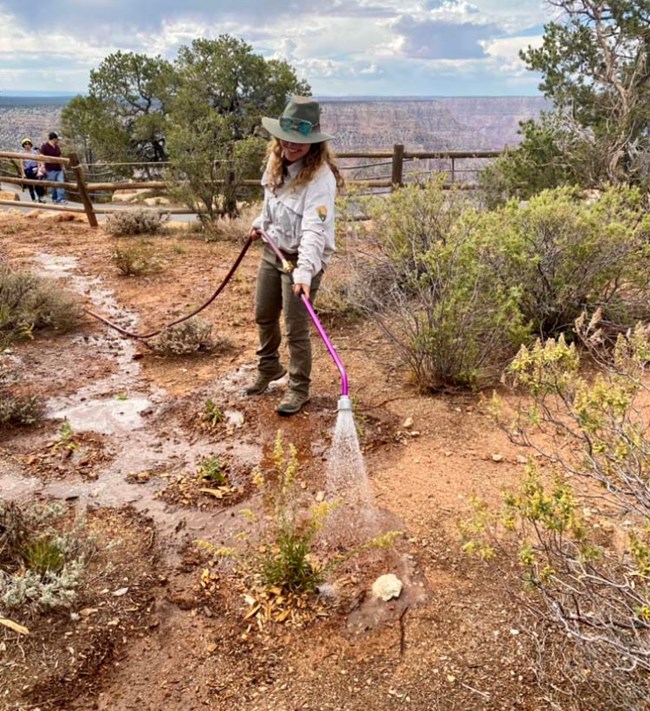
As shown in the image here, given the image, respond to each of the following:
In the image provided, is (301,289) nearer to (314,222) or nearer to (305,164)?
(314,222)

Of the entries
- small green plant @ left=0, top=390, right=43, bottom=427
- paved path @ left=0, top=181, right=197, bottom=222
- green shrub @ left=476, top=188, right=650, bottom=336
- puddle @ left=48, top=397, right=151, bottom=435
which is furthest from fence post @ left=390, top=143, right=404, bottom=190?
small green plant @ left=0, top=390, right=43, bottom=427

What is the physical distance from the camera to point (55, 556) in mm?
2422

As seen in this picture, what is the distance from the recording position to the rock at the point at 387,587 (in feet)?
7.82

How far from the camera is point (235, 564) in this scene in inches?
103

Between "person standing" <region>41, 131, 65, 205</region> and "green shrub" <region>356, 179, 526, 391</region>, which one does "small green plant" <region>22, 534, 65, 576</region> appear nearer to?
"green shrub" <region>356, 179, 526, 391</region>

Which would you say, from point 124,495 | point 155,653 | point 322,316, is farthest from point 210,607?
point 322,316

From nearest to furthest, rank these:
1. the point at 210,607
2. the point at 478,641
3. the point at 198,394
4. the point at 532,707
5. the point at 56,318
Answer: the point at 532,707, the point at 478,641, the point at 210,607, the point at 198,394, the point at 56,318

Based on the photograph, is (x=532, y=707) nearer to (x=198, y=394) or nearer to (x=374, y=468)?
(x=374, y=468)

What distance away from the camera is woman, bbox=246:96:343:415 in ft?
10.4

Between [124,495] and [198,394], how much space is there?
45.3 inches

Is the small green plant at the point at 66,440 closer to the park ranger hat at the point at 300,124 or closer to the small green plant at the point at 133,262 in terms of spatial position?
the park ranger hat at the point at 300,124

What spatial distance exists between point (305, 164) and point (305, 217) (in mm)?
284

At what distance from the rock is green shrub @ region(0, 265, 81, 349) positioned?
375 cm

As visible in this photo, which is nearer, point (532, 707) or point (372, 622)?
point (532, 707)
